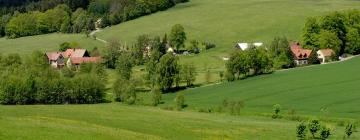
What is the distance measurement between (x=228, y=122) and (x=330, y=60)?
230ft

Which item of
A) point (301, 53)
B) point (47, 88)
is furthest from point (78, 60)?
point (301, 53)

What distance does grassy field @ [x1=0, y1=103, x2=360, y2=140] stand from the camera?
171 ft

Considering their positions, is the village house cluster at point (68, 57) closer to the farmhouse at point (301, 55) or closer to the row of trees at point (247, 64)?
the row of trees at point (247, 64)

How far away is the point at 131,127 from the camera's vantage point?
214 ft

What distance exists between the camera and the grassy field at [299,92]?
314 feet

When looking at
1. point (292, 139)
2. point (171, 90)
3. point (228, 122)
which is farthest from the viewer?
point (171, 90)

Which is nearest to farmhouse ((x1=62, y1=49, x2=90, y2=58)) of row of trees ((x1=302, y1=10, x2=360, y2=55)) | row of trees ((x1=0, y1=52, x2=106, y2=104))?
row of trees ((x1=0, y1=52, x2=106, y2=104))

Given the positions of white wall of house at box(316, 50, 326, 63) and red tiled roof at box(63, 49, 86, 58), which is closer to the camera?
white wall of house at box(316, 50, 326, 63)

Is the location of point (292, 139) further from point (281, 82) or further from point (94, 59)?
point (94, 59)

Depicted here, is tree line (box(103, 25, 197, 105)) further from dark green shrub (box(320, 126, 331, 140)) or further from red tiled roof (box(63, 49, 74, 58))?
dark green shrub (box(320, 126, 331, 140))

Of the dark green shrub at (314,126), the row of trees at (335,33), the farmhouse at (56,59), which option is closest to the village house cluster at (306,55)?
the row of trees at (335,33)

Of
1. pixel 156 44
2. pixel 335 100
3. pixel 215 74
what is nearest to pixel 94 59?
pixel 156 44

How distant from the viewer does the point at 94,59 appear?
6511 inches

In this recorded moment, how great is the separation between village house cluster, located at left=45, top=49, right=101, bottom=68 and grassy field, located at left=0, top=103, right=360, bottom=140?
80852mm
